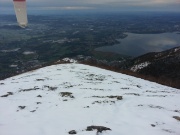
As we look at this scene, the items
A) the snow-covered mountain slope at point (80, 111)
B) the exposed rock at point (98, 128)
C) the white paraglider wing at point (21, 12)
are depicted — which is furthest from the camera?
the white paraglider wing at point (21, 12)

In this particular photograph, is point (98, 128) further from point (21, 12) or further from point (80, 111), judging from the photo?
point (21, 12)

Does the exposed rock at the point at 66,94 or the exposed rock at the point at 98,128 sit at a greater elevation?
the exposed rock at the point at 98,128

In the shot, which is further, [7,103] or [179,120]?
[7,103]

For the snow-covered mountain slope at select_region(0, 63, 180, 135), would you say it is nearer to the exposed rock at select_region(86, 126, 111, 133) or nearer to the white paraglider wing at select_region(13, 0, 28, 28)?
the exposed rock at select_region(86, 126, 111, 133)

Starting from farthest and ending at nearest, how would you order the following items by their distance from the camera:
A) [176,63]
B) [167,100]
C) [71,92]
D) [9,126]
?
[176,63]
[71,92]
[167,100]
[9,126]

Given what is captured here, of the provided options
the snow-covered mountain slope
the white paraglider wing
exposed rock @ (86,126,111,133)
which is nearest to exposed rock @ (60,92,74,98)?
the snow-covered mountain slope

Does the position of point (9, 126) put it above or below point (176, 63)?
above

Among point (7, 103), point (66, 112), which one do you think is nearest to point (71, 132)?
point (66, 112)

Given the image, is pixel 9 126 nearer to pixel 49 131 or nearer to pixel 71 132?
pixel 49 131

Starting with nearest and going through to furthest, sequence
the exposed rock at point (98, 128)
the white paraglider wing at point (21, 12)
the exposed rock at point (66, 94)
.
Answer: the exposed rock at point (98, 128) < the white paraglider wing at point (21, 12) < the exposed rock at point (66, 94)

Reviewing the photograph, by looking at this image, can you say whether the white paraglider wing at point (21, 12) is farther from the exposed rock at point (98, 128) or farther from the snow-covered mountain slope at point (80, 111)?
the exposed rock at point (98, 128)

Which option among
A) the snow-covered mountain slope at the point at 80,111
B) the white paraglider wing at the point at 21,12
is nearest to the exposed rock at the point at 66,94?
the snow-covered mountain slope at the point at 80,111
